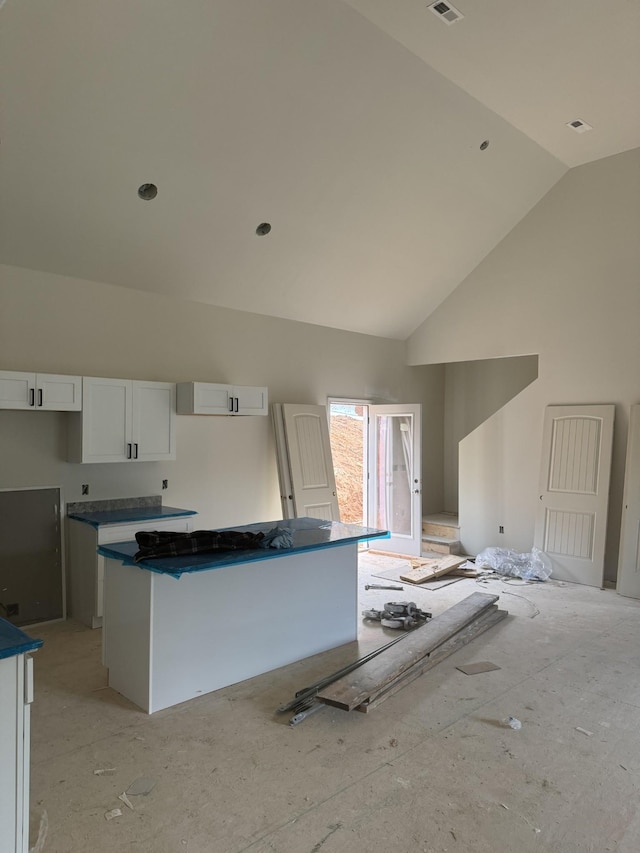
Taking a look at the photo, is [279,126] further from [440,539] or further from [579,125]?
[440,539]

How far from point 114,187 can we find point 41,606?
3.34m

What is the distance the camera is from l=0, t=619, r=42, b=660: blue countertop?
6.41 feet

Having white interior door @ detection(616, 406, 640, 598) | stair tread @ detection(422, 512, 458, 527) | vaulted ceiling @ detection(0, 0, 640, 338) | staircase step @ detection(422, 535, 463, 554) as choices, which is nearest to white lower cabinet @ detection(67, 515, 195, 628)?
vaulted ceiling @ detection(0, 0, 640, 338)

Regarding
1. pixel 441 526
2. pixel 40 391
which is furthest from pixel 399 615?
pixel 40 391

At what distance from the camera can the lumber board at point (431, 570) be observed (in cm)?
646

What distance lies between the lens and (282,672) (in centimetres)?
398

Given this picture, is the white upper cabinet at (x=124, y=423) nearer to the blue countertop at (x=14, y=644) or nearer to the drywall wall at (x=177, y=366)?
the drywall wall at (x=177, y=366)

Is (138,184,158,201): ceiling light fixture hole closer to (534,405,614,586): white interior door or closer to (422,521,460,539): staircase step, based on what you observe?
(534,405,614,586): white interior door

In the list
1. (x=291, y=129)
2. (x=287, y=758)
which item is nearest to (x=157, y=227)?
(x=291, y=129)

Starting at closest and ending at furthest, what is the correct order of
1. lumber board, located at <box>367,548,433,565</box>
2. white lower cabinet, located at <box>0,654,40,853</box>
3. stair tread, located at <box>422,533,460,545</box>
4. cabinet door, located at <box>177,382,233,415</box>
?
white lower cabinet, located at <box>0,654,40,853</box>
cabinet door, located at <box>177,382,233,415</box>
lumber board, located at <box>367,548,433,565</box>
stair tread, located at <box>422,533,460,545</box>

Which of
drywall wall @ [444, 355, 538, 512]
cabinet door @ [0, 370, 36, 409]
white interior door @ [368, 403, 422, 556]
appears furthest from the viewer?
drywall wall @ [444, 355, 538, 512]

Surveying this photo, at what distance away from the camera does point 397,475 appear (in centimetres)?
798

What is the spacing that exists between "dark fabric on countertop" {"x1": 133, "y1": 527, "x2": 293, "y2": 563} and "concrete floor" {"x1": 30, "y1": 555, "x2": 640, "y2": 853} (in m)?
0.48

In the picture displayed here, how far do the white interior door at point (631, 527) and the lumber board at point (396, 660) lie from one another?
1.85 metres
